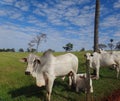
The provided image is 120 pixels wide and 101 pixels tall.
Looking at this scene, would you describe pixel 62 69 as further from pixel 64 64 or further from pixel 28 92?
pixel 28 92

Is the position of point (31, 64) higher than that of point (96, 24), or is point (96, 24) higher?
point (96, 24)

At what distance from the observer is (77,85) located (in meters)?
13.8

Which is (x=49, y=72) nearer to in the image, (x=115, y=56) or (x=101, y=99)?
(x=101, y=99)

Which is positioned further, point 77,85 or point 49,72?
point 77,85

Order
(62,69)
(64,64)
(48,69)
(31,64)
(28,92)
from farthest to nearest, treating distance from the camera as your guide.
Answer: (28,92)
(64,64)
(62,69)
(48,69)
(31,64)

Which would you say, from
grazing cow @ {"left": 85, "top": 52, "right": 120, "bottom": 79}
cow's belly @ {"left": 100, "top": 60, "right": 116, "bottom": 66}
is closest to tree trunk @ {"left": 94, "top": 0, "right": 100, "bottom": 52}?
grazing cow @ {"left": 85, "top": 52, "right": 120, "bottom": 79}

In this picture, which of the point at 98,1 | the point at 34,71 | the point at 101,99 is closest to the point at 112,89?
the point at 101,99

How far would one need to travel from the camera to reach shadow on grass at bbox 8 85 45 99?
1301 cm

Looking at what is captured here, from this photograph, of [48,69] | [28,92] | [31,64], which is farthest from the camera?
[28,92]

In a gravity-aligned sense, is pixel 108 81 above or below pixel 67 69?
below

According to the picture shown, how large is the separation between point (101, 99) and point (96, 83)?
379cm

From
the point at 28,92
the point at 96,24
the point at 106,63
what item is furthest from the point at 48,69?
the point at 96,24

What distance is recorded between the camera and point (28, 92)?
13508 mm

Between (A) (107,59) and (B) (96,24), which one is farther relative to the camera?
(B) (96,24)
